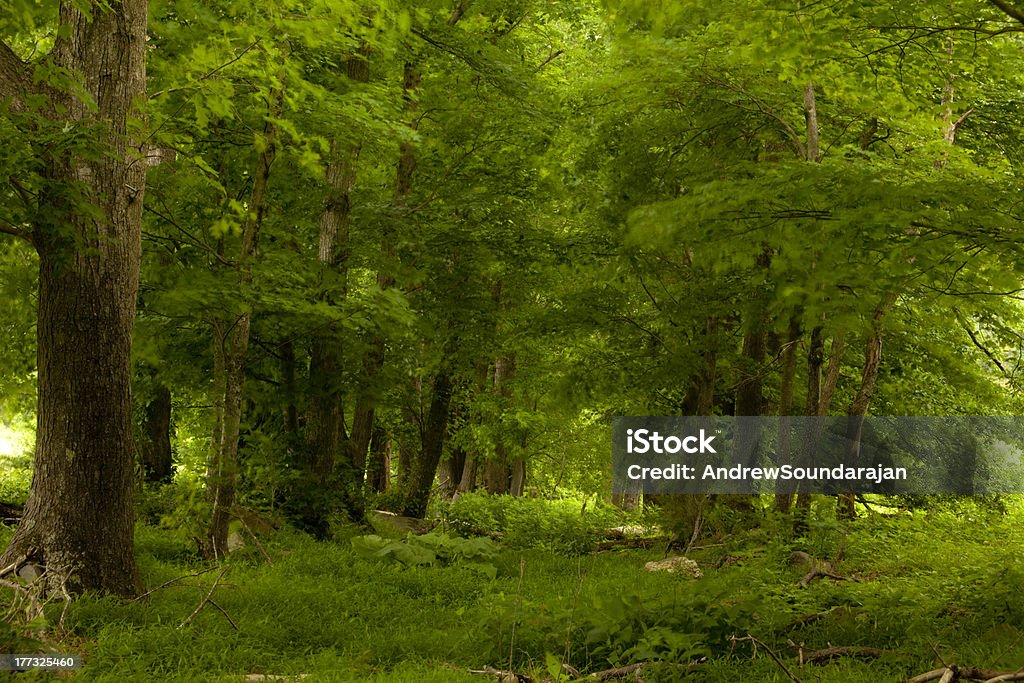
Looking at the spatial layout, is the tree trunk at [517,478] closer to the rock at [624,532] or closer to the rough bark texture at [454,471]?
the rough bark texture at [454,471]

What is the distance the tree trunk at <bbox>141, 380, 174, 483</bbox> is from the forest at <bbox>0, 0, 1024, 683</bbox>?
0.07m

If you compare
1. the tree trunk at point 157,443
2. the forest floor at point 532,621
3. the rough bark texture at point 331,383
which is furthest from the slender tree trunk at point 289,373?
the tree trunk at point 157,443

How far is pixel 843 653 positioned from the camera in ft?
20.8

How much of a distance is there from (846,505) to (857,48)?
8828 mm

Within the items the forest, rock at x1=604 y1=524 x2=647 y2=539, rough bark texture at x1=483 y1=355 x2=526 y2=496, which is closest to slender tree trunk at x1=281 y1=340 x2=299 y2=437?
the forest

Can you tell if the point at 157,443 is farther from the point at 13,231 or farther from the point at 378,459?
the point at 13,231

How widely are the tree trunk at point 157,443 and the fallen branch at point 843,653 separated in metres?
11.1

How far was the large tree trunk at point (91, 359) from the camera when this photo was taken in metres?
6.42

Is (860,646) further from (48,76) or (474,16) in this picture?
(474,16)

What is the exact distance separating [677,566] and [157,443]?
29.4 ft

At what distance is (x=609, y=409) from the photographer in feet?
58.9

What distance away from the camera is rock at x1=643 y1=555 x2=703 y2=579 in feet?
35.2

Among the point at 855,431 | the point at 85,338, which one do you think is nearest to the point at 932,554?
the point at 855,431

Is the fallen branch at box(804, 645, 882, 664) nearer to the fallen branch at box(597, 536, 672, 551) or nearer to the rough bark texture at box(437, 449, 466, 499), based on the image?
the fallen branch at box(597, 536, 672, 551)
